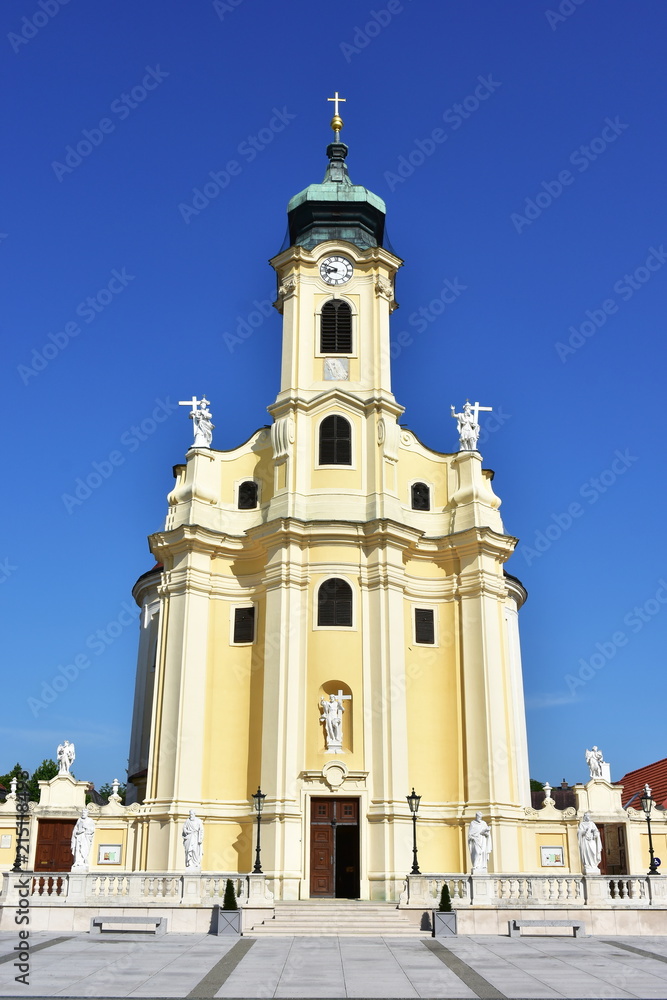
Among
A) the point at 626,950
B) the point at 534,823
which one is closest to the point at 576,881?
the point at 626,950

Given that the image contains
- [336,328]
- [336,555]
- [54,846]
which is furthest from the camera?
[336,328]

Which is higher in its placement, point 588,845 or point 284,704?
point 284,704

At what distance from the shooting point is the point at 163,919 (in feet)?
80.7

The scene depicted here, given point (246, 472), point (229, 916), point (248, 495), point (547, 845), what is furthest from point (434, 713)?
point (229, 916)

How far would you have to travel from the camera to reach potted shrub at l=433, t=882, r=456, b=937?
24.5 meters

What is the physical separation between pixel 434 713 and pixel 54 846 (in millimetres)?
14536

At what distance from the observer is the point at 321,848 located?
31.5 meters

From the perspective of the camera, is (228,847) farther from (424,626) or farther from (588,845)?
(588,845)

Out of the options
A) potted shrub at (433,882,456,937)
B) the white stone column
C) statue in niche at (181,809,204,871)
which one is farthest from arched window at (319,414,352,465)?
potted shrub at (433,882,456,937)

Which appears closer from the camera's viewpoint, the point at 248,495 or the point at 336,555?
the point at 336,555

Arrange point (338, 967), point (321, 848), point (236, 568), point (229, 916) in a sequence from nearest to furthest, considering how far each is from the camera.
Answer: point (338, 967) < point (229, 916) < point (321, 848) < point (236, 568)

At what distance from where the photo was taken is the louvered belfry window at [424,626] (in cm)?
3566

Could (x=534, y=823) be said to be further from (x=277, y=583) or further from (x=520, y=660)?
(x=277, y=583)

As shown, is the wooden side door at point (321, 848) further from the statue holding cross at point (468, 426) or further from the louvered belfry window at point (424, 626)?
the statue holding cross at point (468, 426)
